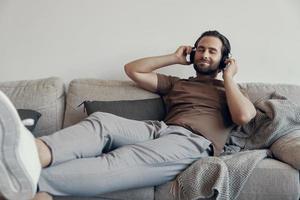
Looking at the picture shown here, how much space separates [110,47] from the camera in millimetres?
→ 2355

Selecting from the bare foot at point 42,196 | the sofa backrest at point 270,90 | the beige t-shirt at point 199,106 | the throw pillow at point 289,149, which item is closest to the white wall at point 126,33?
the sofa backrest at point 270,90

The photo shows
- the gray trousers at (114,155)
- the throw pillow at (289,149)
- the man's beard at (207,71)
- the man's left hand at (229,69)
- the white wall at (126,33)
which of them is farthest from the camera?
the white wall at (126,33)

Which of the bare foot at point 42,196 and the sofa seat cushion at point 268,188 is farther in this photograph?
the sofa seat cushion at point 268,188

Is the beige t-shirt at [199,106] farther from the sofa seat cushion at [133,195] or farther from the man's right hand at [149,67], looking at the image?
the sofa seat cushion at [133,195]

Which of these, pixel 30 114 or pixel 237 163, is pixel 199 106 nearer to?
pixel 237 163

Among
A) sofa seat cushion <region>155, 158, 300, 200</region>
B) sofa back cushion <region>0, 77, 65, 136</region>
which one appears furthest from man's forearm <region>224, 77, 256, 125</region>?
sofa back cushion <region>0, 77, 65, 136</region>

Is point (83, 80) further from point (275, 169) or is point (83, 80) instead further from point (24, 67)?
point (275, 169)

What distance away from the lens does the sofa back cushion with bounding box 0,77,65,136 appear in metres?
2.05

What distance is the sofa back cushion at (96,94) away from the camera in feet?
6.88

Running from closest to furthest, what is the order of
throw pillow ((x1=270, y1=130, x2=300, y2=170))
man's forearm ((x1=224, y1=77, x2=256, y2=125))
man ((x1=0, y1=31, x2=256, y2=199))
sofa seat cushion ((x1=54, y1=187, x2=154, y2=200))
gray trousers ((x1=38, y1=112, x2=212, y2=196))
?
man ((x1=0, y1=31, x2=256, y2=199)), gray trousers ((x1=38, y1=112, x2=212, y2=196)), sofa seat cushion ((x1=54, y1=187, x2=154, y2=200)), throw pillow ((x1=270, y1=130, x2=300, y2=170)), man's forearm ((x1=224, y1=77, x2=256, y2=125))

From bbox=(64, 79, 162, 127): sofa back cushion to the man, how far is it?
62 mm

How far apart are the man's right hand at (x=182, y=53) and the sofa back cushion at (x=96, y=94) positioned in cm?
24

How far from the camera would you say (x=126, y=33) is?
7.70 ft

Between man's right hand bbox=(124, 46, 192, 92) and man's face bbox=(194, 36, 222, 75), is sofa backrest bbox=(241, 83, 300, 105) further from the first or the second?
man's right hand bbox=(124, 46, 192, 92)
